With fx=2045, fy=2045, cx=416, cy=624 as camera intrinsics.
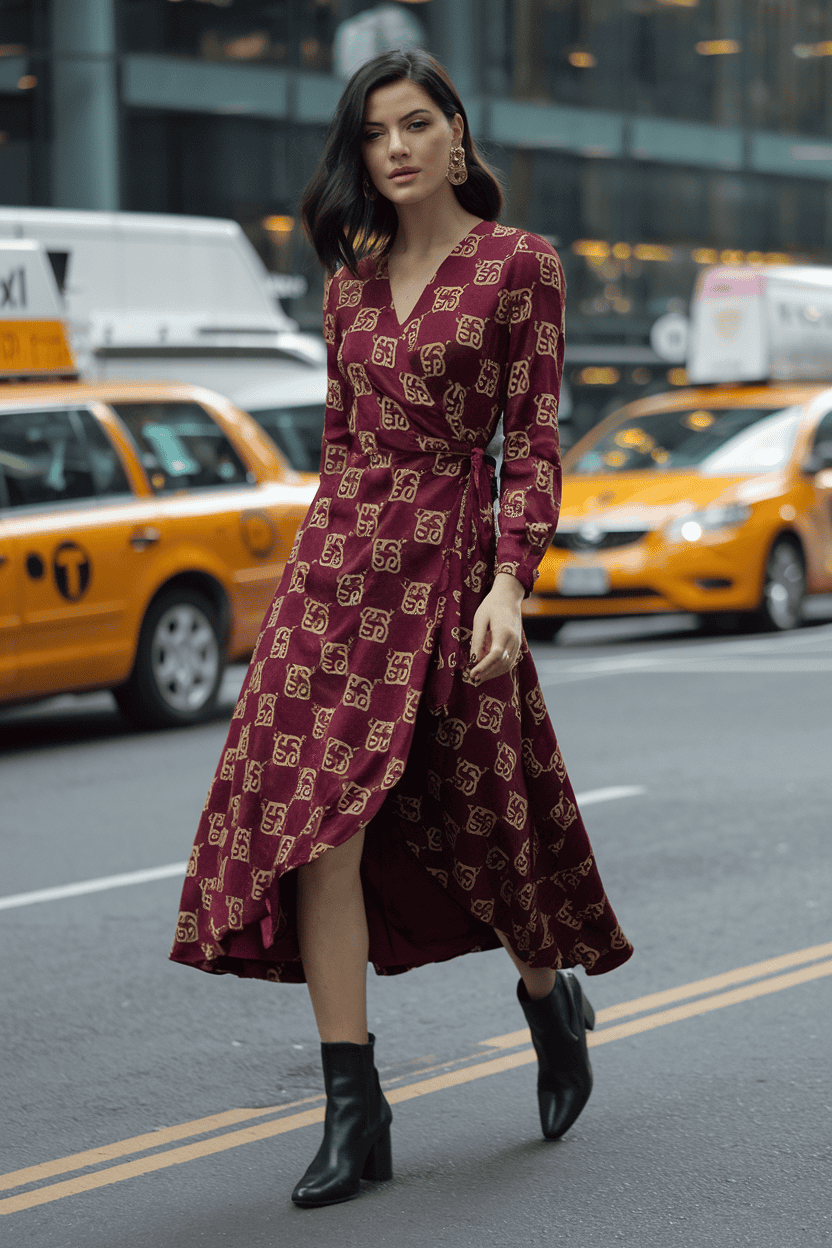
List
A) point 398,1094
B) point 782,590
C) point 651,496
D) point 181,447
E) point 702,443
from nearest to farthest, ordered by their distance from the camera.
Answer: point 398,1094, point 181,447, point 651,496, point 782,590, point 702,443

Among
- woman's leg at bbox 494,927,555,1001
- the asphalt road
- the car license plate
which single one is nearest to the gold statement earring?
woman's leg at bbox 494,927,555,1001

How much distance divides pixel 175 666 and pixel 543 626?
4994 mm

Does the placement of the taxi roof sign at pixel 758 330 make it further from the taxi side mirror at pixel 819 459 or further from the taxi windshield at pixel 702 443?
the taxi side mirror at pixel 819 459

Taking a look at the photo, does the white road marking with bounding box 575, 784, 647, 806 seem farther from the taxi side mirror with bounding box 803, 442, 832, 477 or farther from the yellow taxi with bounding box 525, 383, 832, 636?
the taxi side mirror with bounding box 803, 442, 832, 477

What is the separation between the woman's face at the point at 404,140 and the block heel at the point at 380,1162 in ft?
5.32

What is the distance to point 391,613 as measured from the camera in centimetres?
Answer: 343

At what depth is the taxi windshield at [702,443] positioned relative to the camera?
14.8 metres

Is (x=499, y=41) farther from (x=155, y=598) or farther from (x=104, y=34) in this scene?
(x=155, y=598)

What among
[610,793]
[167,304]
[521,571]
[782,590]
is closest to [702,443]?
[782,590]

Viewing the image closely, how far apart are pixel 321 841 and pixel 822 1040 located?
1.64 m

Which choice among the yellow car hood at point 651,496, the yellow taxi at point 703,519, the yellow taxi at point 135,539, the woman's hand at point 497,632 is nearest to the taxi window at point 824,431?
the yellow taxi at point 703,519

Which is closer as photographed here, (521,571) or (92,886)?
(521,571)

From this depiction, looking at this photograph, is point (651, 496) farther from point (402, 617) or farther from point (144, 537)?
point (402, 617)

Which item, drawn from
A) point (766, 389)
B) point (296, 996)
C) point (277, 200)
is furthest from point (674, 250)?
point (296, 996)
